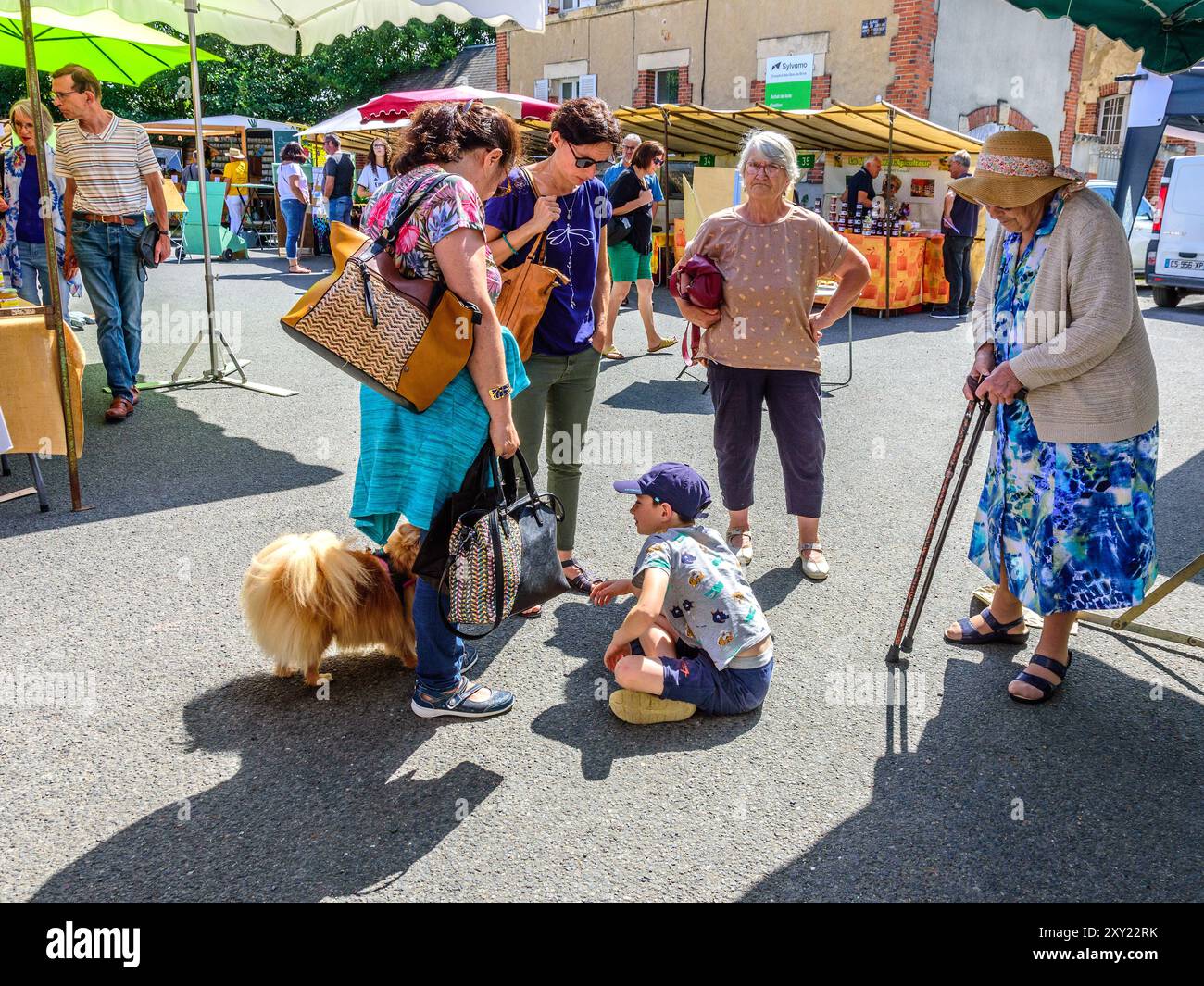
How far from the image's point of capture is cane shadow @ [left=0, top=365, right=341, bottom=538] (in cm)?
547

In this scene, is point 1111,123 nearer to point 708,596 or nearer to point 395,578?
point 708,596

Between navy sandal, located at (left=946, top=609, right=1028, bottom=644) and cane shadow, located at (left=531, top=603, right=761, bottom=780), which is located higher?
navy sandal, located at (left=946, top=609, right=1028, bottom=644)

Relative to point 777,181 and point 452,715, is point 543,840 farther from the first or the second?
point 777,181

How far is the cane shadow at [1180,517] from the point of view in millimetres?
5114

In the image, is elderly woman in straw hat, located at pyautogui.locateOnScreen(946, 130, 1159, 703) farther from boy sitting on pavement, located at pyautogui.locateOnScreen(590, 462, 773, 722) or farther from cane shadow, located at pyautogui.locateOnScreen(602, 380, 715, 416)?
cane shadow, located at pyautogui.locateOnScreen(602, 380, 715, 416)

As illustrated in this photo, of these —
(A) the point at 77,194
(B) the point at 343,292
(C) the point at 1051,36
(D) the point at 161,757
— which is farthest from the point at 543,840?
(C) the point at 1051,36

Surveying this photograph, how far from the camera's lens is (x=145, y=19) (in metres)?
7.89

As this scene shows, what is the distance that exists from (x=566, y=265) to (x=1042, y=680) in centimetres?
241

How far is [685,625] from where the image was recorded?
355 centimetres

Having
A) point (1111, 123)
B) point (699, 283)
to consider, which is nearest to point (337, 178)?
point (699, 283)

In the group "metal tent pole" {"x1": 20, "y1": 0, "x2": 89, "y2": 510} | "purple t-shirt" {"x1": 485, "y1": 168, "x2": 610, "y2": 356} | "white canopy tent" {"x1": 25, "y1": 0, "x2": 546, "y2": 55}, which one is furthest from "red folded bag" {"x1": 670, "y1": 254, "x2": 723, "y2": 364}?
"white canopy tent" {"x1": 25, "y1": 0, "x2": 546, "y2": 55}

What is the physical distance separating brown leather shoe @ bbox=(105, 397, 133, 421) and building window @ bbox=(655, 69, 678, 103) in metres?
17.2
